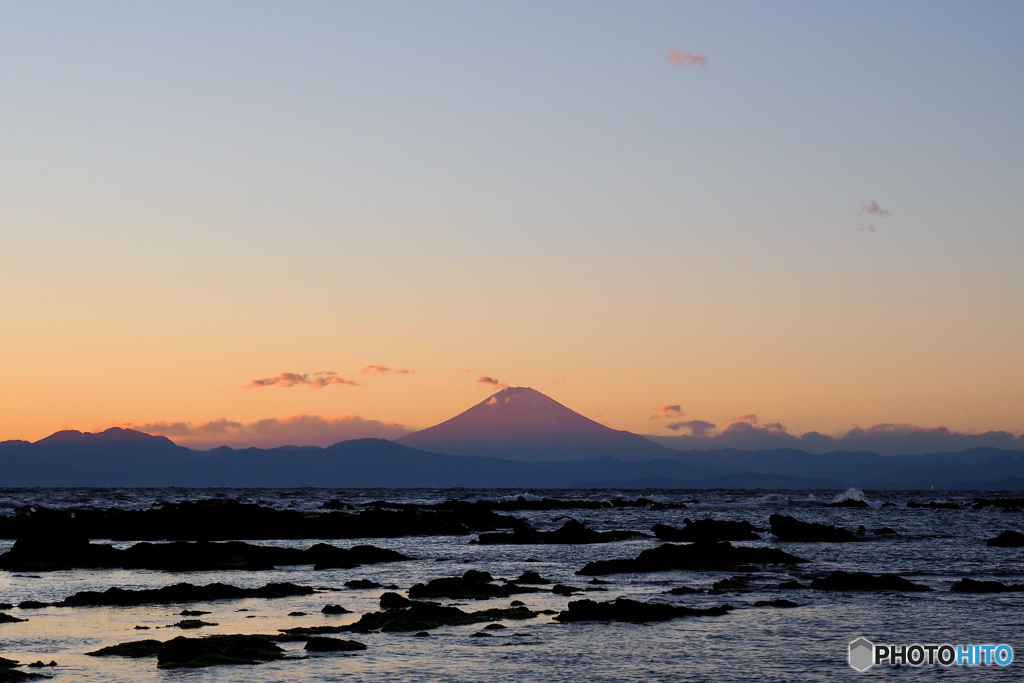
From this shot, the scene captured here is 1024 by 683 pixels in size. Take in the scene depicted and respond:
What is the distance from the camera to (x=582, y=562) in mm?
50562

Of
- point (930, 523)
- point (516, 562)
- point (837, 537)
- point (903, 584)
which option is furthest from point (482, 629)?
point (930, 523)

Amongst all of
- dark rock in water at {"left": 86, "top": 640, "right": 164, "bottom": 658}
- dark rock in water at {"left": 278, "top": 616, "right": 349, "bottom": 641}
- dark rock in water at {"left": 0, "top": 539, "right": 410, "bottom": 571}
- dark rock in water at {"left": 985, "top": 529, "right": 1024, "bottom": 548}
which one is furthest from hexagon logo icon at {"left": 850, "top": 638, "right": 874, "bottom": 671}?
dark rock in water at {"left": 985, "top": 529, "right": 1024, "bottom": 548}

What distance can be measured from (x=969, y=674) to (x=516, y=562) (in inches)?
1161

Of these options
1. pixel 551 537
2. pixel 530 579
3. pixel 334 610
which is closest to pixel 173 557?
pixel 530 579

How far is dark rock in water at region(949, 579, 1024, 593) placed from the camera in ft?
122

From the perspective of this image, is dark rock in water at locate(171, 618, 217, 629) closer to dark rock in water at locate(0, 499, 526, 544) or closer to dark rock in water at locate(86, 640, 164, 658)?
dark rock in water at locate(86, 640, 164, 658)

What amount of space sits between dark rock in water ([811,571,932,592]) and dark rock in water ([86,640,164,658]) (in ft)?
78.4

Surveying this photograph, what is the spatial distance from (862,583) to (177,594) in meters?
24.8

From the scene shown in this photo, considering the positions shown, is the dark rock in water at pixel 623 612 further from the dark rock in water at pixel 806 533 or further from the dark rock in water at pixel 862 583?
the dark rock in water at pixel 806 533

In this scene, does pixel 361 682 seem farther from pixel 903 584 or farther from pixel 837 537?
pixel 837 537

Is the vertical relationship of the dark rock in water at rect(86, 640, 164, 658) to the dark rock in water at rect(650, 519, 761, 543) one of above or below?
above

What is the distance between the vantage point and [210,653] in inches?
934

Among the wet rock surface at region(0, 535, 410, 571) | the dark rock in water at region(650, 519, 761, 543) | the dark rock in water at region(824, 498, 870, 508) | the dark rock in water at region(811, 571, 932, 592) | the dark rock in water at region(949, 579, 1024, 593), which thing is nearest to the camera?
the dark rock in water at region(949, 579, 1024, 593)

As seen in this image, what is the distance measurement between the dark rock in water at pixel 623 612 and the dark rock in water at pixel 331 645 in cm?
717
